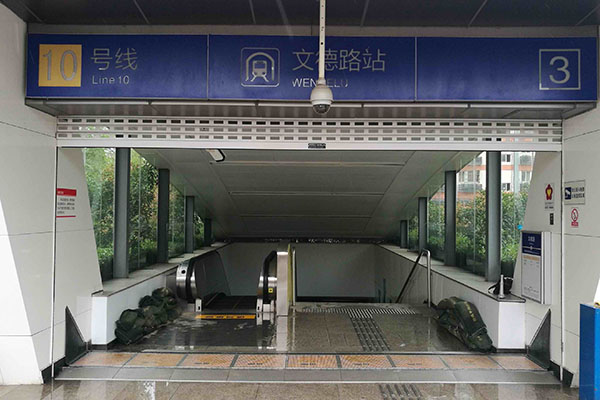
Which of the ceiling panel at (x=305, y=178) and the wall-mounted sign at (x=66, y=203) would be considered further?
the ceiling panel at (x=305, y=178)

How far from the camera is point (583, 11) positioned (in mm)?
4340

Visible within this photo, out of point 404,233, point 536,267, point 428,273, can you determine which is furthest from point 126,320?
point 404,233

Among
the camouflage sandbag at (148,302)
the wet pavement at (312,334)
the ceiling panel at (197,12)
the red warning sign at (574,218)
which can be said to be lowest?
the wet pavement at (312,334)

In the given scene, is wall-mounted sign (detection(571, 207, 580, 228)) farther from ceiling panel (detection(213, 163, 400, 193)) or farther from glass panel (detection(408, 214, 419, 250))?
glass panel (detection(408, 214, 419, 250))

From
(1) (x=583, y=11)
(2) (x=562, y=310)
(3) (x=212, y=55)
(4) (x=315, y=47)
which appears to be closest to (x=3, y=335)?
(3) (x=212, y=55)

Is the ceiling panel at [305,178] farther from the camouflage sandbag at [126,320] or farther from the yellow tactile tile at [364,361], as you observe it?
the yellow tactile tile at [364,361]

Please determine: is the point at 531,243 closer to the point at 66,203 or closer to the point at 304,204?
the point at 66,203

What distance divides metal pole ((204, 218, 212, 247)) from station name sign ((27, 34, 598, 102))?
908cm

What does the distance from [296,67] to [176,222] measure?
278 inches

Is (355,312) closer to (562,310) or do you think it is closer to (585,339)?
(562,310)

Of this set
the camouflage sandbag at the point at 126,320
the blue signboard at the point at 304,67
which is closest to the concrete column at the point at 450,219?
the blue signboard at the point at 304,67

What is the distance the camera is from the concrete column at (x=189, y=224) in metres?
11.8

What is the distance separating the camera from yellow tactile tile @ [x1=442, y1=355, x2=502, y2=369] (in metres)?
5.18

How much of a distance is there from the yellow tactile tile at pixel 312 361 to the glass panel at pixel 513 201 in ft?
11.1
